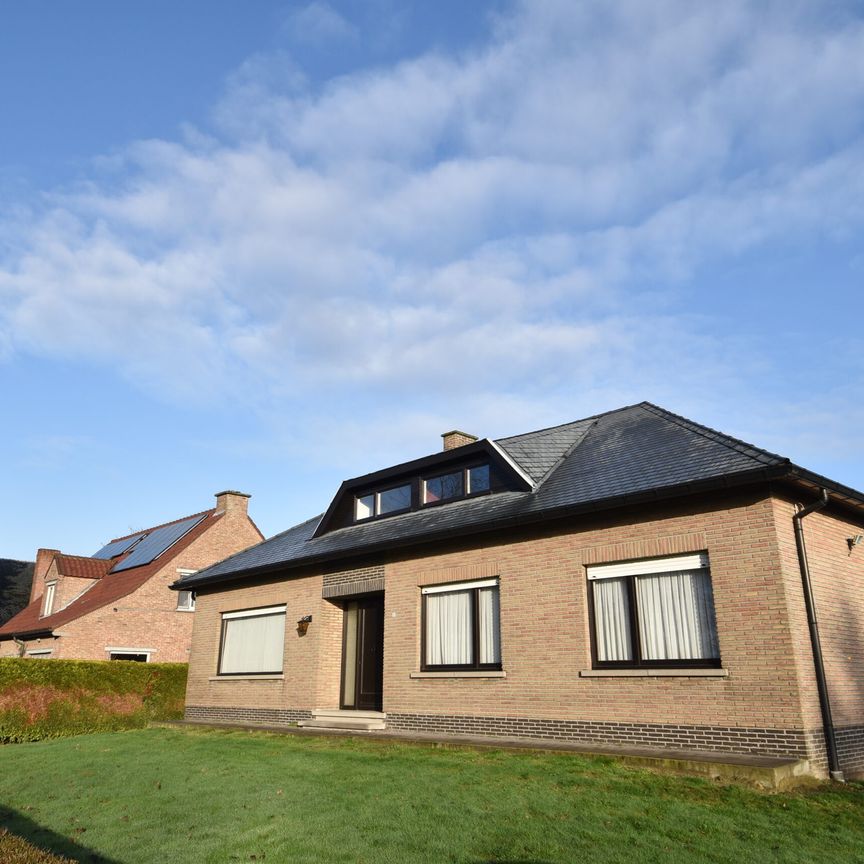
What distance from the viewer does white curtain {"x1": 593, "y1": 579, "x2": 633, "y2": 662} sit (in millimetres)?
11775

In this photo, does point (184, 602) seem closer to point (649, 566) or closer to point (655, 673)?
point (649, 566)

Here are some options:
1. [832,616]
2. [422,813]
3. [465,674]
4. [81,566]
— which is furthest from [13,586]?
[832,616]

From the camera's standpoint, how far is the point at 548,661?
12.5 m

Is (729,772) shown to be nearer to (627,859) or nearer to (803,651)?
(803,651)

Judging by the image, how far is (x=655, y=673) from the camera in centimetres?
1109

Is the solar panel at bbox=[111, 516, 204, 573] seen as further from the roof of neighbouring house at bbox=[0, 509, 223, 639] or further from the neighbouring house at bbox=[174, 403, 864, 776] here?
the neighbouring house at bbox=[174, 403, 864, 776]

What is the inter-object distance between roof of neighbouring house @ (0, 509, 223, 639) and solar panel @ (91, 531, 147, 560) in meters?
0.22

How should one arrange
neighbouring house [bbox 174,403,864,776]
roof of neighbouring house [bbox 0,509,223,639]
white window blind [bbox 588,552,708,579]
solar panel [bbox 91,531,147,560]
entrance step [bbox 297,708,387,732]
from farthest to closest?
solar panel [bbox 91,531,147,560]
roof of neighbouring house [bbox 0,509,223,639]
entrance step [bbox 297,708,387,732]
white window blind [bbox 588,552,708,579]
neighbouring house [bbox 174,403,864,776]

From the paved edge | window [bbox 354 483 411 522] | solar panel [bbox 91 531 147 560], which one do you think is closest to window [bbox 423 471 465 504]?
window [bbox 354 483 411 522]

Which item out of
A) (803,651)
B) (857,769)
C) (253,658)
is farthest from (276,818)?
(253,658)

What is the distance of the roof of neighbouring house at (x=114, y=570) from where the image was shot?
27328 millimetres

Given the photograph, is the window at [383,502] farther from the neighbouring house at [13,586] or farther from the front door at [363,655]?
the neighbouring house at [13,586]

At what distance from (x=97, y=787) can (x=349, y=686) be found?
6875 millimetres

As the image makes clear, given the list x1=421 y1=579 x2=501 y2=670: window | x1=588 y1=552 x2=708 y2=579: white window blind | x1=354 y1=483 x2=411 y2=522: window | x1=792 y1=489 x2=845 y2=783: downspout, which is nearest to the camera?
x1=792 y1=489 x2=845 y2=783: downspout
